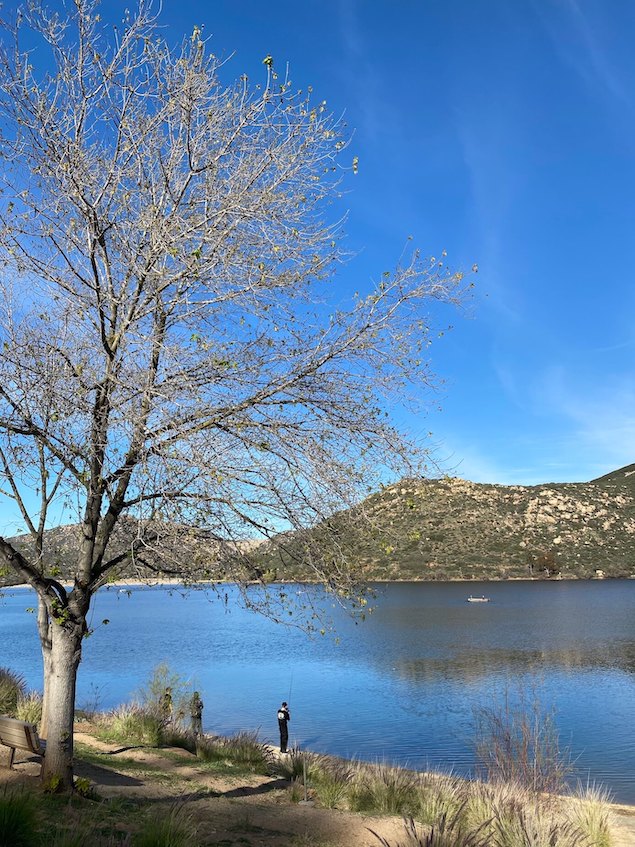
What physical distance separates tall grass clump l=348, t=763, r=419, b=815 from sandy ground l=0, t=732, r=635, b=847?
76 cm

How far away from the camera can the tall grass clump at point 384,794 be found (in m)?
10.7

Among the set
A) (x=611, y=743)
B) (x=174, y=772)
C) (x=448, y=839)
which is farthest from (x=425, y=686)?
(x=448, y=839)

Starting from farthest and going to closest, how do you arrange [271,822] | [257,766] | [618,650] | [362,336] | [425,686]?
[618,650], [425,686], [257,766], [271,822], [362,336]

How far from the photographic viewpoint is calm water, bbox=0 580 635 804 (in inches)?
854

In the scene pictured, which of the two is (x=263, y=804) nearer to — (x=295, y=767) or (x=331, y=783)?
(x=331, y=783)

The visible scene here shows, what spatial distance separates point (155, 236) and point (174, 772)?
8.98 m

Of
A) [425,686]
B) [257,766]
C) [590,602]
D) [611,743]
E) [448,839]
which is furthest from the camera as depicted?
[590,602]

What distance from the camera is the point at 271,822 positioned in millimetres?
8945

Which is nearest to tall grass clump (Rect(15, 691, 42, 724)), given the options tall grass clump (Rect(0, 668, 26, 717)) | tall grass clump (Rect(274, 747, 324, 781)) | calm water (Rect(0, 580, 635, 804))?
tall grass clump (Rect(0, 668, 26, 717))

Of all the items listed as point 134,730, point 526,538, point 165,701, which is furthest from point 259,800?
point 526,538

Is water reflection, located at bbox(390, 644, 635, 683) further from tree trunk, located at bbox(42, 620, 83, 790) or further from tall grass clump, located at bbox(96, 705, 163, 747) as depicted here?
tree trunk, located at bbox(42, 620, 83, 790)

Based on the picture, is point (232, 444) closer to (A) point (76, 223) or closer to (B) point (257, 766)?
(A) point (76, 223)

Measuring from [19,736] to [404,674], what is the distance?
27993mm

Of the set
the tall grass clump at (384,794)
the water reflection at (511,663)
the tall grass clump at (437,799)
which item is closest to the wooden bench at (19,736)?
the tall grass clump at (384,794)
